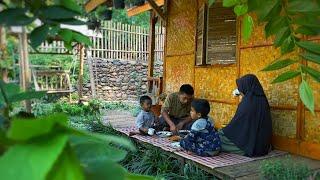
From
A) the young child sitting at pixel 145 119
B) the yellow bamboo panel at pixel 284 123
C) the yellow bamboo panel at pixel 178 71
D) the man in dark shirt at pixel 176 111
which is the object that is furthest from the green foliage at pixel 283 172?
the yellow bamboo panel at pixel 178 71

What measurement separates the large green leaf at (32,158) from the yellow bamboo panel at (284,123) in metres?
5.12

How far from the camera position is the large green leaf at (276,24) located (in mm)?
Answer: 1284

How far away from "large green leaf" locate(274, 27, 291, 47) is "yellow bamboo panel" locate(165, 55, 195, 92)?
19.4 ft

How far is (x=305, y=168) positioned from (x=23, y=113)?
387 cm

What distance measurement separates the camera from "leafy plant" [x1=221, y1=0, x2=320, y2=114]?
1138 mm

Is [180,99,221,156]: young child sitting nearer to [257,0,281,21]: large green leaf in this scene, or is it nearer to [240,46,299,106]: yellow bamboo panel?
[240,46,299,106]: yellow bamboo panel

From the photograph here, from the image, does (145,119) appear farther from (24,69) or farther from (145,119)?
(24,69)

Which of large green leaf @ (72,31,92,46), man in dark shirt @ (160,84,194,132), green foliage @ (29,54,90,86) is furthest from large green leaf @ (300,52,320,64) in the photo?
green foliage @ (29,54,90,86)

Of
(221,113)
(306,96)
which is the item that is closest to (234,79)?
(221,113)

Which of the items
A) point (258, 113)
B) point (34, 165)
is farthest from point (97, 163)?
point (258, 113)

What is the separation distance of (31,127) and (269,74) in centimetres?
535

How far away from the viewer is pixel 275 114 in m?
5.53

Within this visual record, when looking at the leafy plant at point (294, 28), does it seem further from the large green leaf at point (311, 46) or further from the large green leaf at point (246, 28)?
the large green leaf at point (246, 28)

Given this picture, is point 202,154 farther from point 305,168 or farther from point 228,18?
point 228,18
